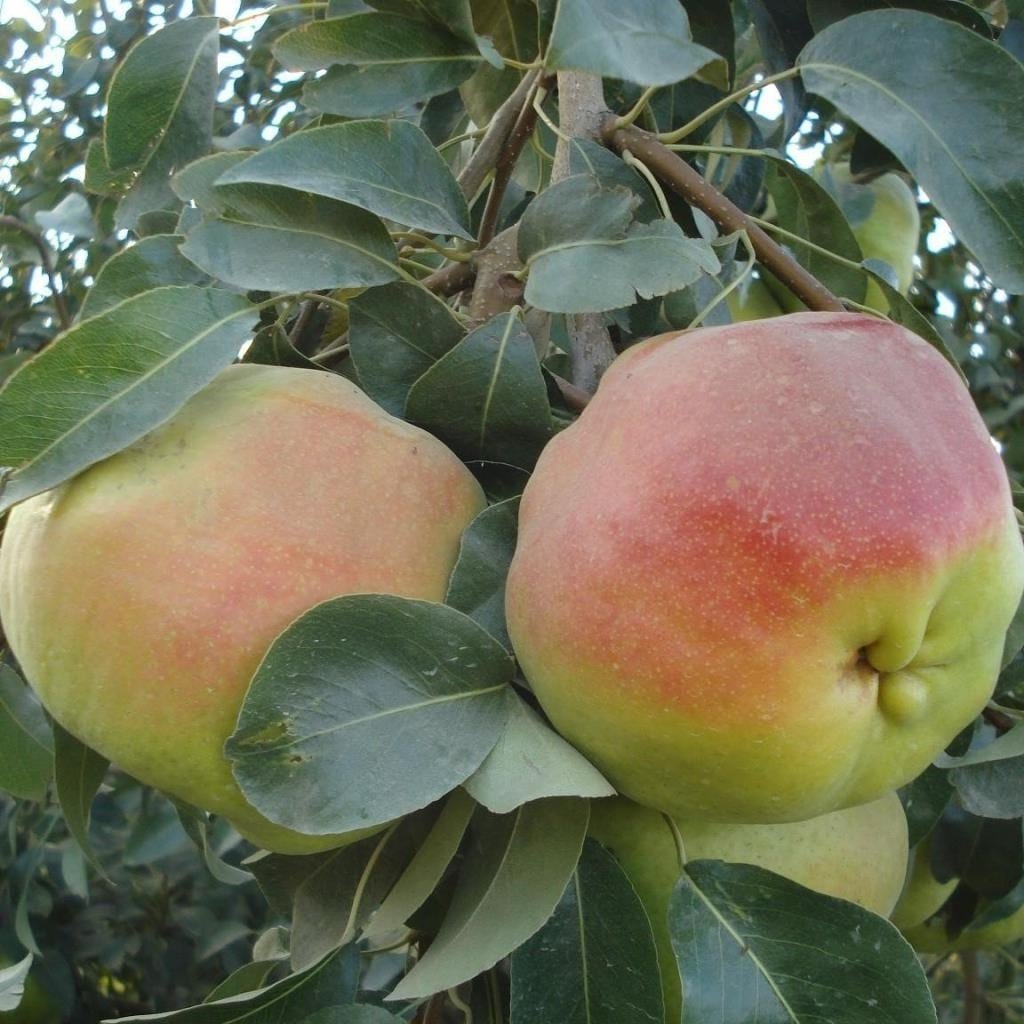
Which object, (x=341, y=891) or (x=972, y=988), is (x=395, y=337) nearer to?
(x=341, y=891)

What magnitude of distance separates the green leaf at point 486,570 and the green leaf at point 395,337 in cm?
14

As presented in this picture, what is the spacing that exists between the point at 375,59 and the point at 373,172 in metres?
0.16

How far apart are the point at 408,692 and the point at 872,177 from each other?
1030mm

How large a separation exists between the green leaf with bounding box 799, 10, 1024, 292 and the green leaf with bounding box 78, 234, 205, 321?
470mm

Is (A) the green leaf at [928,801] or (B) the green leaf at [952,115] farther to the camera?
(A) the green leaf at [928,801]

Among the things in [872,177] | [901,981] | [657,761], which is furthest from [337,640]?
[872,177]

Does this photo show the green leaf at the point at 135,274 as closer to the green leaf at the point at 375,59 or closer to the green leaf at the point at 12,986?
the green leaf at the point at 375,59

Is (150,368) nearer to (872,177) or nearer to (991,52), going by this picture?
(991,52)

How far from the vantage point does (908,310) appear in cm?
94

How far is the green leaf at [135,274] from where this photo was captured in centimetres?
89

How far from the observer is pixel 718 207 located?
895 mm

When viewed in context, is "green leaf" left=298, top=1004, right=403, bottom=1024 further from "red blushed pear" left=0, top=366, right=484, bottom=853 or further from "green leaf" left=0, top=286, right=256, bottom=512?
"green leaf" left=0, top=286, right=256, bottom=512

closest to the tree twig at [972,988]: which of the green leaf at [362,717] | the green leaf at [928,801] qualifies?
the green leaf at [928,801]

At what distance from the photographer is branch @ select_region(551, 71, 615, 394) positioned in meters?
0.92
